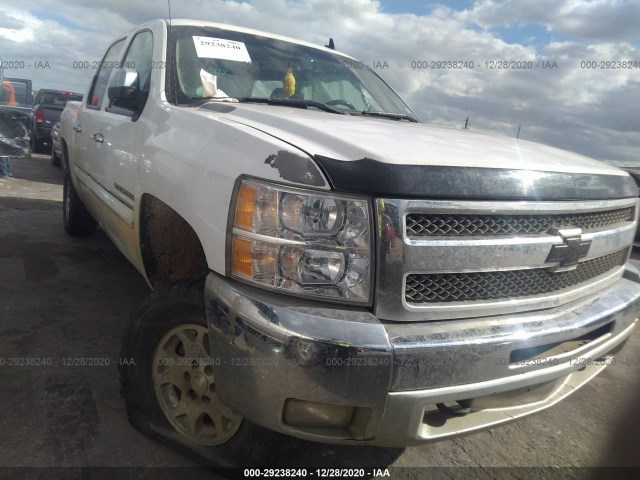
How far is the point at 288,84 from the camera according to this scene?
3082 millimetres

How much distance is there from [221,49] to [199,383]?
6.29ft

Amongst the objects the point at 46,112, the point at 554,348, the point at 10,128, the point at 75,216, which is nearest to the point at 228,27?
the point at 554,348

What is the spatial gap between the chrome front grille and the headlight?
0.07 meters

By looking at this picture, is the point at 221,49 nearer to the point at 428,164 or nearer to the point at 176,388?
the point at 428,164

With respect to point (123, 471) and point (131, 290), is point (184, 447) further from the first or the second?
point (131, 290)

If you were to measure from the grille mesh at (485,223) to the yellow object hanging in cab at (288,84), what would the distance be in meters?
1.70

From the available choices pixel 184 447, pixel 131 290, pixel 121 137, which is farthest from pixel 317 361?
pixel 131 290

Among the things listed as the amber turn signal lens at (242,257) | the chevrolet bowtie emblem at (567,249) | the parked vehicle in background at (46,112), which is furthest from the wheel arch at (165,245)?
the parked vehicle in background at (46,112)

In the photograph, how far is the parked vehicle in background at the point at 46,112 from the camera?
1282 centimetres

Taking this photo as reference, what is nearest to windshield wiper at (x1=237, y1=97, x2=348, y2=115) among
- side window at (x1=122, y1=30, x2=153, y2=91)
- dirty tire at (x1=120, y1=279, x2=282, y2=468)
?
side window at (x1=122, y1=30, x2=153, y2=91)

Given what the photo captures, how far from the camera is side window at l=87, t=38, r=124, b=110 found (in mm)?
3935

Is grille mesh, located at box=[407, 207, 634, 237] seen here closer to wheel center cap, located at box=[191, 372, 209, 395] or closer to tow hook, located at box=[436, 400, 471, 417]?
tow hook, located at box=[436, 400, 471, 417]

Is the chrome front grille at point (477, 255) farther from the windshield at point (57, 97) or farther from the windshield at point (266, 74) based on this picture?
the windshield at point (57, 97)

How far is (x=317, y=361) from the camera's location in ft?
4.75
